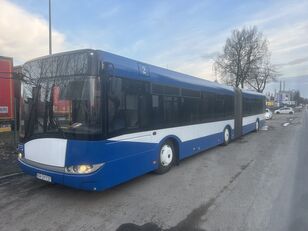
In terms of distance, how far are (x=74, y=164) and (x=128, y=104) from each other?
5.52 feet

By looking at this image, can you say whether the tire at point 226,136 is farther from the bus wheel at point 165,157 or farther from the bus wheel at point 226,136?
the bus wheel at point 165,157

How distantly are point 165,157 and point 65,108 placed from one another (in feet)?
11.1

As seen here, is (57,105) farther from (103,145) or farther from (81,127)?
(103,145)

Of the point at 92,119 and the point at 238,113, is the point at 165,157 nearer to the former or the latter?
the point at 92,119

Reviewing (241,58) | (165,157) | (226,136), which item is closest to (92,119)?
(165,157)

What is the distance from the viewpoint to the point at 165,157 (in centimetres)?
788

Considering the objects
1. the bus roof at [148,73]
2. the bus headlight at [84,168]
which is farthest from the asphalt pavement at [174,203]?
the bus roof at [148,73]

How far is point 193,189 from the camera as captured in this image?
652 centimetres

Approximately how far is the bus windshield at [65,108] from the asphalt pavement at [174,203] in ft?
4.45

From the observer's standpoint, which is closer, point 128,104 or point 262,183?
point 128,104

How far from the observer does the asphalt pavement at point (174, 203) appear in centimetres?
469

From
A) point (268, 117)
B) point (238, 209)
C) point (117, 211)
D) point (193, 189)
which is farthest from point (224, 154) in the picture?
point (268, 117)

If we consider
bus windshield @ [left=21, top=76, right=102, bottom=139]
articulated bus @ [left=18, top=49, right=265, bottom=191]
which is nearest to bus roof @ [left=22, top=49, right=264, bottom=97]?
articulated bus @ [left=18, top=49, right=265, bottom=191]

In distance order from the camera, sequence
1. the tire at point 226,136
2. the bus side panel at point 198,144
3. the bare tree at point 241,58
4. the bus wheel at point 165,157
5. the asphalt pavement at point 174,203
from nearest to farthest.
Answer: the asphalt pavement at point 174,203, the bus wheel at point 165,157, the bus side panel at point 198,144, the tire at point 226,136, the bare tree at point 241,58
